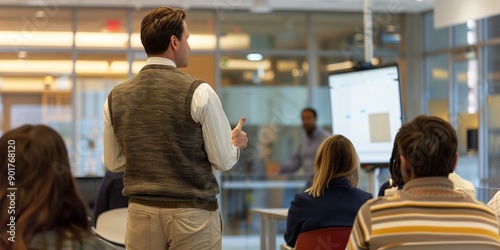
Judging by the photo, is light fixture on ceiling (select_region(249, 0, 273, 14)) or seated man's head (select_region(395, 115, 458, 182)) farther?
light fixture on ceiling (select_region(249, 0, 273, 14))

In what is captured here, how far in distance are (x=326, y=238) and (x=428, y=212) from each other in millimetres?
1381

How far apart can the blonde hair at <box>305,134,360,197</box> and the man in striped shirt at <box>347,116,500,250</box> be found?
133cm

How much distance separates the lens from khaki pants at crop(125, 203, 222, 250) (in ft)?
9.57

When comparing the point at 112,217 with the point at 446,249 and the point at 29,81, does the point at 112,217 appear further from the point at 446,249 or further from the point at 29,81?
the point at 29,81

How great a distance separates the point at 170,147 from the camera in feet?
9.61

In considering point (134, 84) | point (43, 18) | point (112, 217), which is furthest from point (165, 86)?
point (43, 18)

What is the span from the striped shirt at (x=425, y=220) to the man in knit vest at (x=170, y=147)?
77 centimetres

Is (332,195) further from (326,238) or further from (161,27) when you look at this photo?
(161,27)

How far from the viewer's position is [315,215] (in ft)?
12.1

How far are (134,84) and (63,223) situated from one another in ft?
4.26

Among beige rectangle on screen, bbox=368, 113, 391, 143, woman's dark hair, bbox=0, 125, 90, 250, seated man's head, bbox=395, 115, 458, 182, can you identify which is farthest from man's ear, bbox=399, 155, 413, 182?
beige rectangle on screen, bbox=368, 113, 391, 143

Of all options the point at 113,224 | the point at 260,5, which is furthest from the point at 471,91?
the point at 113,224

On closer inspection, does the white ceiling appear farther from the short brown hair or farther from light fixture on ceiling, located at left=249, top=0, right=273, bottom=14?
the short brown hair

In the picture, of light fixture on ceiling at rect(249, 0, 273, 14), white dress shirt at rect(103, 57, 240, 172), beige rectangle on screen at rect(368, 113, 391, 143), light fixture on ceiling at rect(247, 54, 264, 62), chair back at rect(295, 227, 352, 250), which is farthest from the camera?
light fixture on ceiling at rect(247, 54, 264, 62)
